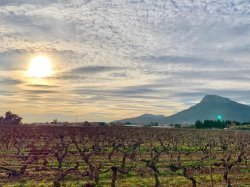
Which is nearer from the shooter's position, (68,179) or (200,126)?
(68,179)

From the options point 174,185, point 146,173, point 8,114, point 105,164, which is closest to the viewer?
point 174,185

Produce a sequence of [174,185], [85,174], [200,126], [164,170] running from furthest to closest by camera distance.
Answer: [200,126], [164,170], [85,174], [174,185]

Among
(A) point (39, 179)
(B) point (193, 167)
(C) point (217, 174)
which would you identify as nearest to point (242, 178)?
(C) point (217, 174)

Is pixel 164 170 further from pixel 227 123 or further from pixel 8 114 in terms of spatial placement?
pixel 227 123

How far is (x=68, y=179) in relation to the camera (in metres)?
26.0

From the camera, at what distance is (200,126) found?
6280 inches

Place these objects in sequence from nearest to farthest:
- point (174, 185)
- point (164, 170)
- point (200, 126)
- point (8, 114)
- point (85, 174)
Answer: point (174, 185) < point (85, 174) < point (164, 170) < point (8, 114) < point (200, 126)

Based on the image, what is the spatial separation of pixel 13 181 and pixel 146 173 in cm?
997

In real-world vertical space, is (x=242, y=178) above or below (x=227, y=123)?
below

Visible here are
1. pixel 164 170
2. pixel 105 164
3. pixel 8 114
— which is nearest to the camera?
pixel 164 170

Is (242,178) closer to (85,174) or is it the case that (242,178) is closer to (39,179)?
(85,174)

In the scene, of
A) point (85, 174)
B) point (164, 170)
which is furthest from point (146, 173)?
point (85, 174)

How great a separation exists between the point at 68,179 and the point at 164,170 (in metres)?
8.55

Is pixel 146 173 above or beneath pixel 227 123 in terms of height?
beneath
